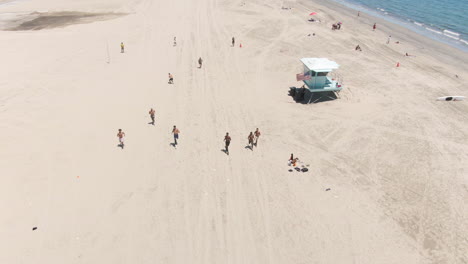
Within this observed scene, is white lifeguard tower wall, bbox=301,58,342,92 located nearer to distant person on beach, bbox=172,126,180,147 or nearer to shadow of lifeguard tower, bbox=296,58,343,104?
shadow of lifeguard tower, bbox=296,58,343,104

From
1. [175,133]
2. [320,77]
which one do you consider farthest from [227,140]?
[320,77]

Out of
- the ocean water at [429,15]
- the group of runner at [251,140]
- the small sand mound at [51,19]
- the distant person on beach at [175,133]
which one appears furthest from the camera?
the ocean water at [429,15]

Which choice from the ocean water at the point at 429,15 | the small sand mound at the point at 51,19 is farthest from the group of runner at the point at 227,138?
the ocean water at the point at 429,15

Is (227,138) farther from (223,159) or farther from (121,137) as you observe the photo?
(121,137)

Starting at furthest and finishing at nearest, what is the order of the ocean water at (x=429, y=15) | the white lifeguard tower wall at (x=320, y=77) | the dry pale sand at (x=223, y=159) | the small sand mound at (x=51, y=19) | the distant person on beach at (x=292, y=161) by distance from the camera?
the ocean water at (x=429, y=15), the small sand mound at (x=51, y=19), the white lifeguard tower wall at (x=320, y=77), the distant person on beach at (x=292, y=161), the dry pale sand at (x=223, y=159)

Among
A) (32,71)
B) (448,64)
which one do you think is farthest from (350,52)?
(32,71)

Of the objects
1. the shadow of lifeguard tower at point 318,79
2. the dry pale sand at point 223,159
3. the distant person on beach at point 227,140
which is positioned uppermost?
the shadow of lifeguard tower at point 318,79

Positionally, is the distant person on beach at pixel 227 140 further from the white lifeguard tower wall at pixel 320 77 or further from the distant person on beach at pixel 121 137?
the white lifeguard tower wall at pixel 320 77
